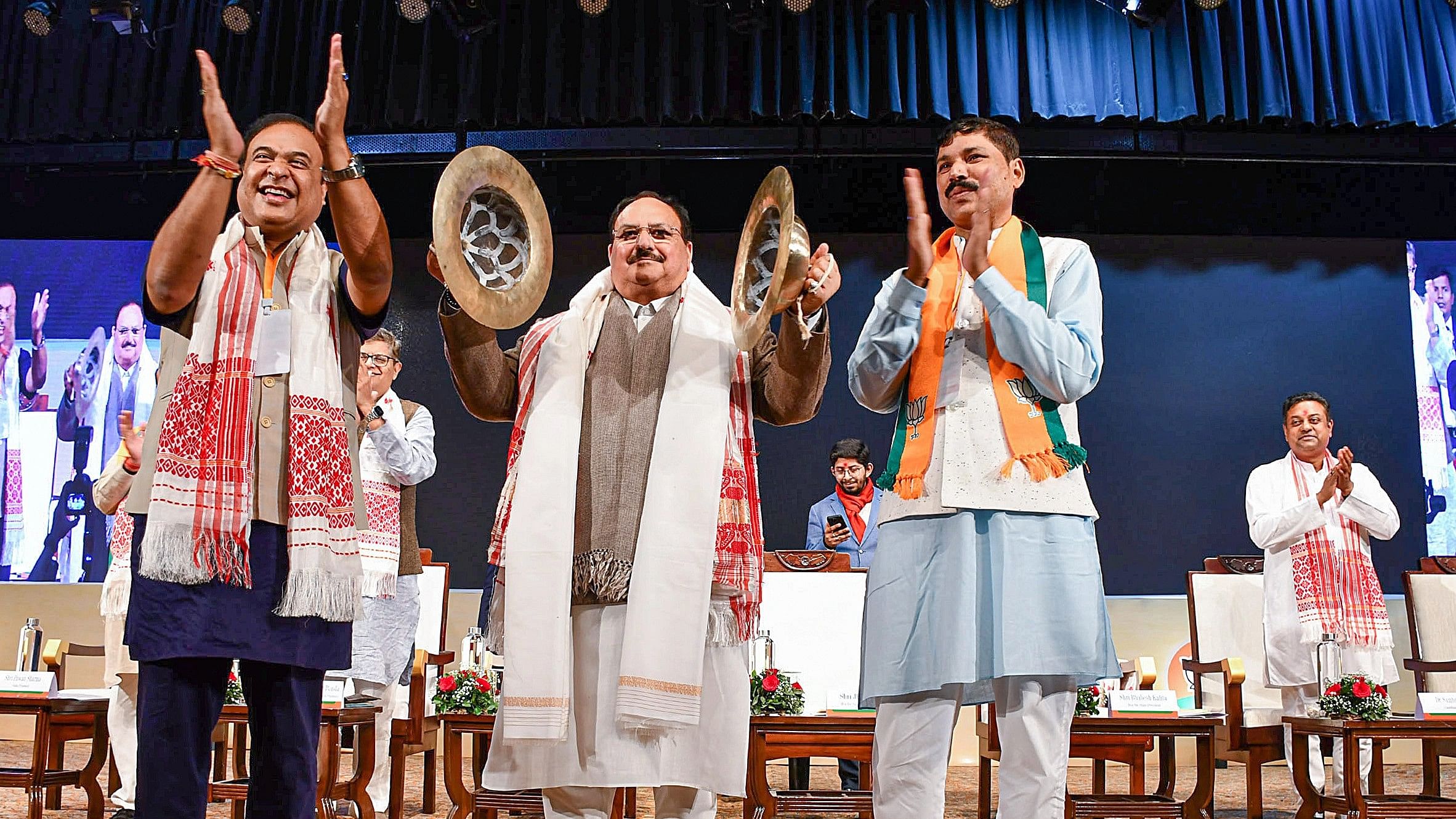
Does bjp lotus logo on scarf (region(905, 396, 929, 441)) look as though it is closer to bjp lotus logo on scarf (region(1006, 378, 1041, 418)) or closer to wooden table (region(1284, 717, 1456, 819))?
bjp lotus logo on scarf (region(1006, 378, 1041, 418))

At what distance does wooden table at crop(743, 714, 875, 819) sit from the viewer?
3764mm

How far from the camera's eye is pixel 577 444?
238cm

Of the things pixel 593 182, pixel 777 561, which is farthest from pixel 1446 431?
pixel 593 182

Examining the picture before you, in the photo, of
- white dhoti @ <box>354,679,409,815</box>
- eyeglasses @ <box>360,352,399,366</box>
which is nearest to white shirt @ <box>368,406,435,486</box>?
eyeglasses @ <box>360,352,399,366</box>

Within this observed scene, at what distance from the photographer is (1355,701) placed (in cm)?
393

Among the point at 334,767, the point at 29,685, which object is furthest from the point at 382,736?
the point at 29,685

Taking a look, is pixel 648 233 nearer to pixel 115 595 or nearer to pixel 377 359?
pixel 377 359

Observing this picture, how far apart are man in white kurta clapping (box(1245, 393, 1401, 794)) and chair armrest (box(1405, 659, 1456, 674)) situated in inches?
4.5

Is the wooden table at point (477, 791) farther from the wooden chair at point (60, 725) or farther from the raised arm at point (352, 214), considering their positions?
the raised arm at point (352, 214)

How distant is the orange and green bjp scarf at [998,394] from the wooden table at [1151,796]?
190 cm

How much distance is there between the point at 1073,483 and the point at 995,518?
165 millimetres

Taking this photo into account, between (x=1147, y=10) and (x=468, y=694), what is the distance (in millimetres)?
4690

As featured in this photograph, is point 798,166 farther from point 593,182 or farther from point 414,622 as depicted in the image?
point 414,622

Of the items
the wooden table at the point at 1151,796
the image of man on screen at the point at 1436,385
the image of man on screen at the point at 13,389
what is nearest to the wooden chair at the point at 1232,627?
the wooden table at the point at 1151,796
